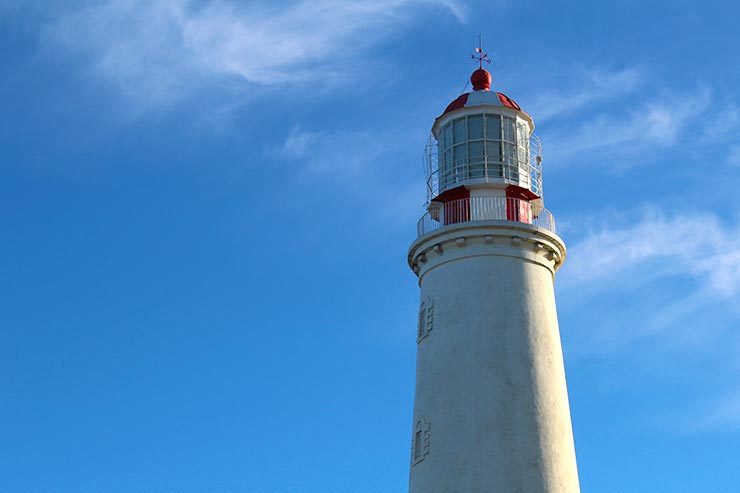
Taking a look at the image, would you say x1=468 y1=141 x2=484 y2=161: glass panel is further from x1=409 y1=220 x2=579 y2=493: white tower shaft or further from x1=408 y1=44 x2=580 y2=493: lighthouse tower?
x1=409 y1=220 x2=579 y2=493: white tower shaft

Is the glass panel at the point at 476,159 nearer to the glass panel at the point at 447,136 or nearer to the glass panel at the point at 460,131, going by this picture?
the glass panel at the point at 460,131

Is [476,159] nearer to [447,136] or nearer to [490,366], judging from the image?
[447,136]

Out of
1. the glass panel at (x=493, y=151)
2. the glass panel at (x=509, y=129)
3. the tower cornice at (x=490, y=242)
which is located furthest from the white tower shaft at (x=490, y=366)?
the glass panel at (x=509, y=129)

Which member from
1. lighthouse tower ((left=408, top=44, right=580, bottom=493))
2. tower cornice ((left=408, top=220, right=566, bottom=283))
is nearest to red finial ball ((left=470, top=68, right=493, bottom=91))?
lighthouse tower ((left=408, top=44, right=580, bottom=493))

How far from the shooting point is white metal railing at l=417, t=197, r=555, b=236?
2650 cm

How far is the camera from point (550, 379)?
82.5ft

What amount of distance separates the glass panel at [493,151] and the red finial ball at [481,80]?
5.64 feet

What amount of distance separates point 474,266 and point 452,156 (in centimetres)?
303

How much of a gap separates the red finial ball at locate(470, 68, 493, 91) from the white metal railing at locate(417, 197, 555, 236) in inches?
126

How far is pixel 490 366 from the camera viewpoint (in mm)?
24734

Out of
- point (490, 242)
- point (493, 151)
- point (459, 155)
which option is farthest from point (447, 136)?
point (490, 242)

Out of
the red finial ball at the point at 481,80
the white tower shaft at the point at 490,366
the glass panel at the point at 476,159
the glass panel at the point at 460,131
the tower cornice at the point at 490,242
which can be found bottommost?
the white tower shaft at the point at 490,366

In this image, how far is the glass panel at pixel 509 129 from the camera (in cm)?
2753

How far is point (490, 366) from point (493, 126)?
5931 millimetres
